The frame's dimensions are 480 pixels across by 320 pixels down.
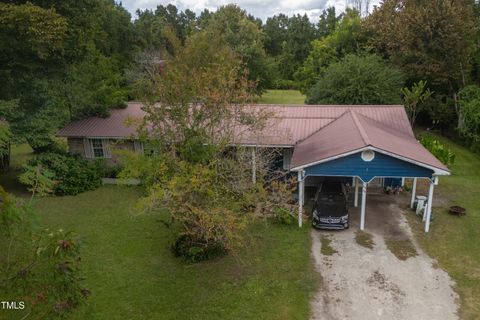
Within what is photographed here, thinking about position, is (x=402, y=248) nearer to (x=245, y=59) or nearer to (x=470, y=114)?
(x=470, y=114)

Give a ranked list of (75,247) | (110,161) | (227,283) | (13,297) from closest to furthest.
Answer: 1. (75,247)
2. (13,297)
3. (227,283)
4. (110,161)

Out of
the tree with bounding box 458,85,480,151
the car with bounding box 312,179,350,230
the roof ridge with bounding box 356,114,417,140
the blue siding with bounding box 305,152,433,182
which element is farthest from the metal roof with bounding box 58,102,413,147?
the tree with bounding box 458,85,480,151

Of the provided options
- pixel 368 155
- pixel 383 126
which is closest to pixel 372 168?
pixel 368 155

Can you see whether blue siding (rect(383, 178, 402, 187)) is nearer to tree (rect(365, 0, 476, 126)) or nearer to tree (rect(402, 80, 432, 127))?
tree (rect(402, 80, 432, 127))

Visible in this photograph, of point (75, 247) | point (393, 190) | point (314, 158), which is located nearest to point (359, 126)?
point (314, 158)

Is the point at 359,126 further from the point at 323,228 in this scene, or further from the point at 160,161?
the point at 160,161

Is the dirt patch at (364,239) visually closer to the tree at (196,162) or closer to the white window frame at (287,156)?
the tree at (196,162)
